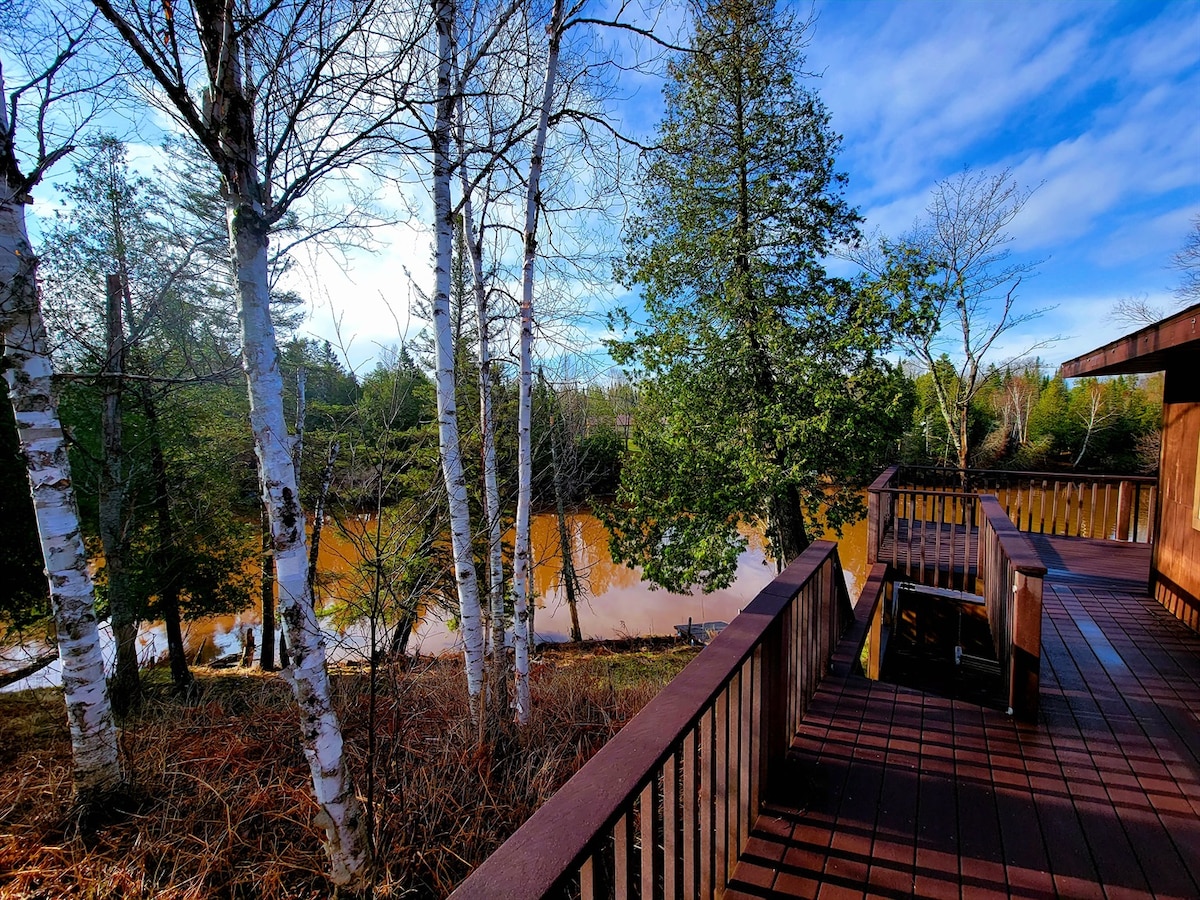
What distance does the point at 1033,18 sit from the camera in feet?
19.1

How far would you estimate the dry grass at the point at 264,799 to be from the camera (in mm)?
3010

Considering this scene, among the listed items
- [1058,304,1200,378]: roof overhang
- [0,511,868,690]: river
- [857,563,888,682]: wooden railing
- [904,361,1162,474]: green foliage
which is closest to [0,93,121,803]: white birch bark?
[857,563,888,682]: wooden railing

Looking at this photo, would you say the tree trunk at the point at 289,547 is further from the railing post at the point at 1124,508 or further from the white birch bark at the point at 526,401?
the railing post at the point at 1124,508

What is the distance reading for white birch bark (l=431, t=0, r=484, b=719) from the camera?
163 inches

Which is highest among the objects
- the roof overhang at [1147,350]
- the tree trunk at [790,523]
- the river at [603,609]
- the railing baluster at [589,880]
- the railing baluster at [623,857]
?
the roof overhang at [1147,350]

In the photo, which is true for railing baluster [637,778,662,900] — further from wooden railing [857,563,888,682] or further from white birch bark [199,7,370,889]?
wooden railing [857,563,888,682]

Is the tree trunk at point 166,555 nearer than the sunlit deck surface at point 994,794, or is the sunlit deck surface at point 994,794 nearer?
the sunlit deck surface at point 994,794

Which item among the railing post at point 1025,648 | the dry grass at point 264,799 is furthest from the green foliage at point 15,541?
the railing post at point 1025,648

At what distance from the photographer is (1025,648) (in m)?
2.70

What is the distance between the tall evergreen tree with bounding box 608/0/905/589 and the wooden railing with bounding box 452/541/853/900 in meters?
5.01

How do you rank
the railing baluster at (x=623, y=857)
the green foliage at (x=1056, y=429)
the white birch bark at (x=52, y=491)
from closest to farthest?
the railing baluster at (x=623, y=857), the white birch bark at (x=52, y=491), the green foliage at (x=1056, y=429)

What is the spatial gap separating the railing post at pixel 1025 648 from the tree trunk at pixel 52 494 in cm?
606

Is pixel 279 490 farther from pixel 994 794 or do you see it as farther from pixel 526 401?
pixel 994 794

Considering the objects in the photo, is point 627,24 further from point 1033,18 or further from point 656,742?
point 656,742
